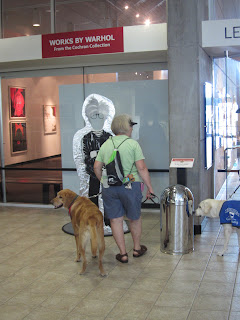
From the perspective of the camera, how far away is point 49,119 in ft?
30.6

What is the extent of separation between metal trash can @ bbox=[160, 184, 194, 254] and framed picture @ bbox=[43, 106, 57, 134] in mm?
3956

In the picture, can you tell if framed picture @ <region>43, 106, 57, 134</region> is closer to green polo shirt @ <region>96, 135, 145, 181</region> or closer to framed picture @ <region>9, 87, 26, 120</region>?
framed picture @ <region>9, 87, 26, 120</region>

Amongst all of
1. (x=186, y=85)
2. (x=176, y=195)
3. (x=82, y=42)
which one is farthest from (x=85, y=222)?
(x=82, y=42)

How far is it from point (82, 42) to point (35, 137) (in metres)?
2.42

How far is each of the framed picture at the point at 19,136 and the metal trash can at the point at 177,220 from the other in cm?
450

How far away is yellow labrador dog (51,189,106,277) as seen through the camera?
197 inches

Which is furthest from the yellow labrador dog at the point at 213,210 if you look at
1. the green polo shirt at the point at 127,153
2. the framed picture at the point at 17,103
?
the framed picture at the point at 17,103

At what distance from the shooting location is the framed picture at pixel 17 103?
9.52 meters

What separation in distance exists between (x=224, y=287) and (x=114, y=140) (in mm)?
2148

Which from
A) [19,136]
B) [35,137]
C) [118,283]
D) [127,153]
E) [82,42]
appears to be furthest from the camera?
[19,136]

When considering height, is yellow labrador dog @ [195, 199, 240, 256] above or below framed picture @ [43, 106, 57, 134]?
below

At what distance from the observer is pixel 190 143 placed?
6.92m

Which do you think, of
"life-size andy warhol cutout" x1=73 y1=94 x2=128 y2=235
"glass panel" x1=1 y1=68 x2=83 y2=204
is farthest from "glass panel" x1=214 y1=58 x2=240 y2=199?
"glass panel" x1=1 y1=68 x2=83 y2=204

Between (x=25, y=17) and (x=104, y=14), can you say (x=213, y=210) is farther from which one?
(x=25, y=17)
